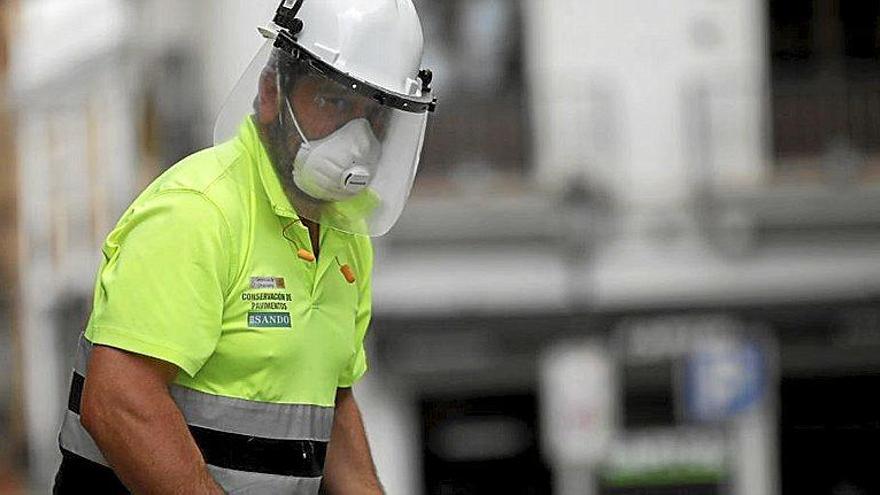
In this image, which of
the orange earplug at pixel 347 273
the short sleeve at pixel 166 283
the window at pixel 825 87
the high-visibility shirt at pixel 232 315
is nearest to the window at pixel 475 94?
the window at pixel 825 87

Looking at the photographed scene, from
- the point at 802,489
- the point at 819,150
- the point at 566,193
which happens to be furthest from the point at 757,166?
the point at 802,489

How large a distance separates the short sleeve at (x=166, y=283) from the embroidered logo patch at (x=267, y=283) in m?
0.06

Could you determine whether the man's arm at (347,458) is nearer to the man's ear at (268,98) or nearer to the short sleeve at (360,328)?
the short sleeve at (360,328)

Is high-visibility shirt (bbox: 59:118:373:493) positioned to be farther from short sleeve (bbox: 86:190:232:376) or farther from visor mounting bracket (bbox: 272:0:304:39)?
visor mounting bracket (bbox: 272:0:304:39)

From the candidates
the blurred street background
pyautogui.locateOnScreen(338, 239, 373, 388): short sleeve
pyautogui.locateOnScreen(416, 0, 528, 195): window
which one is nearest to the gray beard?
pyautogui.locateOnScreen(338, 239, 373, 388): short sleeve

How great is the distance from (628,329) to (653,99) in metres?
1.81

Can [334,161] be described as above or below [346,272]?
above

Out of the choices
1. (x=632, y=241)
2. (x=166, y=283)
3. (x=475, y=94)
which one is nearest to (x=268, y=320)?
(x=166, y=283)

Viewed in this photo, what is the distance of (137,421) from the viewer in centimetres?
276

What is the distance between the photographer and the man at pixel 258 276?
2.78 meters

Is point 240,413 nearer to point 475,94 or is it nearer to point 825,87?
point 475,94

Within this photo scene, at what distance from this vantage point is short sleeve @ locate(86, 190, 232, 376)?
276 centimetres

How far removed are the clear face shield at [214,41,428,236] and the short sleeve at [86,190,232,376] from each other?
0.19 m

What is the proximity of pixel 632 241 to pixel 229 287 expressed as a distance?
14.1 m
